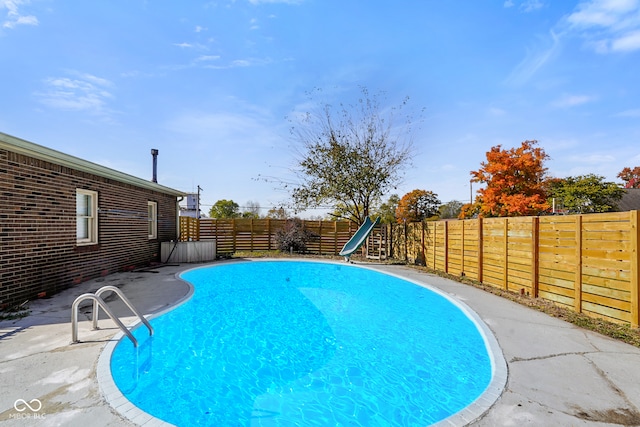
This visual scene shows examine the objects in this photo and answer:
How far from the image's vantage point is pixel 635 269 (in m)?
4.40

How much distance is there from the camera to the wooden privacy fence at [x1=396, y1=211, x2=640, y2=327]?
460cm

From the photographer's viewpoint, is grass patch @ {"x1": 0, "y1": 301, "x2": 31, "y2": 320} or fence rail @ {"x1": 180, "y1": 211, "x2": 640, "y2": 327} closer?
fence rail @ {"x1": 180, "y1": 211, "x2": 640, "y2": 327}

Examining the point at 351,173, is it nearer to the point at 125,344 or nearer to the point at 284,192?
the point at 284,192

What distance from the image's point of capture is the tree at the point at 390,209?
819 inches

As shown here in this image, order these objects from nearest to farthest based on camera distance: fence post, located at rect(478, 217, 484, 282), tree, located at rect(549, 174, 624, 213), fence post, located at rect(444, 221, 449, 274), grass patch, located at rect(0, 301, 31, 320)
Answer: grass patch, located at rect(0, 301, 31, 320) < fence post, located at rect(478, 217, 484, 282) < fence post, located at rect(444, 221, 449, 274) < tree, located at rect(549, 174, 624, 213)

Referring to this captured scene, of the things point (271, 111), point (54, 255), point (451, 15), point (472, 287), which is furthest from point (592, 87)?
point (54, 255)

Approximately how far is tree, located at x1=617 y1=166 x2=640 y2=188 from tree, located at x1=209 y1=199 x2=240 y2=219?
49625mm

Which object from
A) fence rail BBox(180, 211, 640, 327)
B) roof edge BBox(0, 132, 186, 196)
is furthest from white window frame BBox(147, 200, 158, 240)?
fence rail BBox(180, 211, 640, 327)

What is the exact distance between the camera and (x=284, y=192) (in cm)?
1697

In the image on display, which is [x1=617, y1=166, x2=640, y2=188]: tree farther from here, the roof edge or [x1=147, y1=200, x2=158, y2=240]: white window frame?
the roof edge

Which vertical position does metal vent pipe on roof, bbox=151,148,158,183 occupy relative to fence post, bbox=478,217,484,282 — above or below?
above

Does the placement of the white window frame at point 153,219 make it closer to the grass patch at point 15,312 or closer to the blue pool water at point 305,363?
the blue pool water at point 305,363

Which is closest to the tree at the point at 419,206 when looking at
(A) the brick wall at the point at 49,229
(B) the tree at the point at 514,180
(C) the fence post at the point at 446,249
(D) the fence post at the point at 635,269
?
(B) the tree at the point at 514,180

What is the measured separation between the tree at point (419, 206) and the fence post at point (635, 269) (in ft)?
66.5
